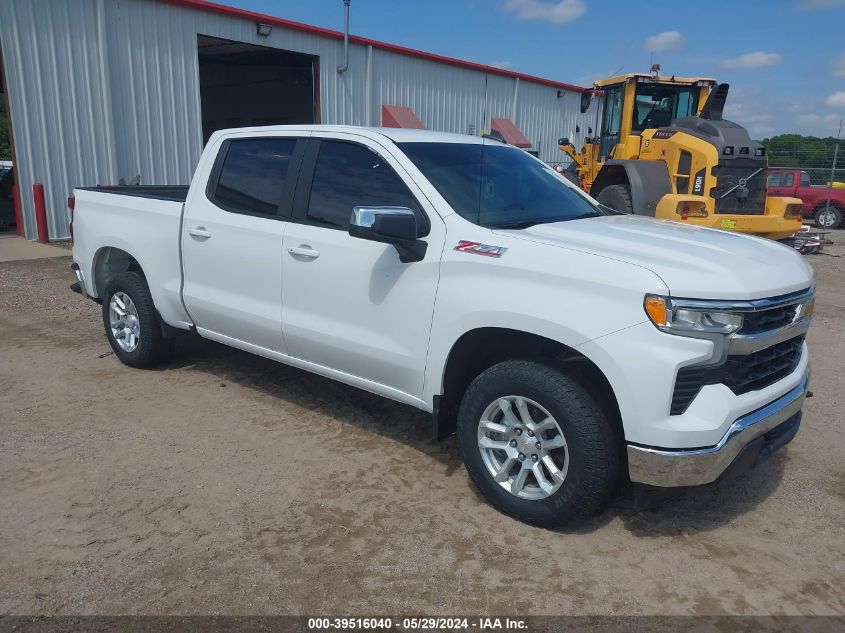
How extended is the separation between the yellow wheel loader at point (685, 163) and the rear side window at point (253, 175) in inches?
269

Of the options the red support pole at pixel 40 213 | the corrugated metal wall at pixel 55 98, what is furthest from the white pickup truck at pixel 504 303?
the corrugated metal wall at pixel 55 98

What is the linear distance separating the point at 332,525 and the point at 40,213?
1165 centimetres

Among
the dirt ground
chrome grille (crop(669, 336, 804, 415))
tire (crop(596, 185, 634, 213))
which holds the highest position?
tire (crop(596, 185, 634, 213))

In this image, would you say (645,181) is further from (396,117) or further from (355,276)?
(396,117)

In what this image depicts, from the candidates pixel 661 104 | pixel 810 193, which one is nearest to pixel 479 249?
pixel 661 104

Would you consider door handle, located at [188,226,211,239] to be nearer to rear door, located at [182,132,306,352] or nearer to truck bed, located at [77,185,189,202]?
rear door, located at [182,132,306,352]

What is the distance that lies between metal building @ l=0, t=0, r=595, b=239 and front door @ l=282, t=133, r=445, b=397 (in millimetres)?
7976

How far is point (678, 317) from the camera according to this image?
9.92 ft

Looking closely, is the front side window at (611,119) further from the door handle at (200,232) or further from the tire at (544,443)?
→ the tire at (544,443)

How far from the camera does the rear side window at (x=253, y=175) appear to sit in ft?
15.4

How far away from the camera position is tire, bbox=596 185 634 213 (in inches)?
426

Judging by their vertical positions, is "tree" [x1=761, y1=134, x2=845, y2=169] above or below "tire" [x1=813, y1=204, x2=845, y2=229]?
above

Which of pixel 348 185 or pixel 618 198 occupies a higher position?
pixel 348 185

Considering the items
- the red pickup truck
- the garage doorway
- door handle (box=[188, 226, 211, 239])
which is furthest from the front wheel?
door handle (box=[188, 226, 211, 239])
